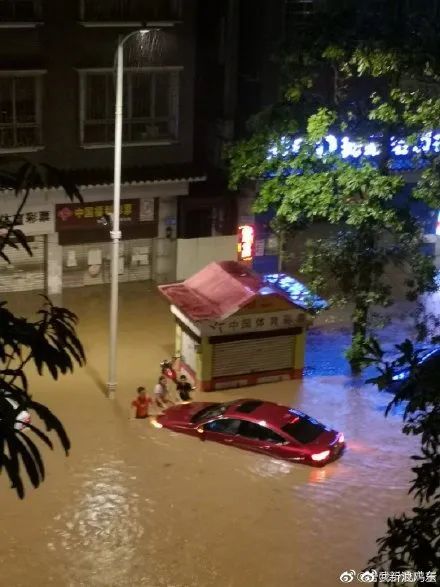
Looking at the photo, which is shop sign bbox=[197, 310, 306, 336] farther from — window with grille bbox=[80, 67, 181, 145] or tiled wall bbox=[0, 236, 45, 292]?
tiled wall bbox=[0, 236, 45, 292]

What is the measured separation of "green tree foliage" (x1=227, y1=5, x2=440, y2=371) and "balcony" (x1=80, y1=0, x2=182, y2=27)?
5374mm

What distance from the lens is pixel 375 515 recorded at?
54.2 feet

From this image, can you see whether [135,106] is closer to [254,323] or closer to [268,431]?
[254,323]

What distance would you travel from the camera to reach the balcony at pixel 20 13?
2341 centimetres

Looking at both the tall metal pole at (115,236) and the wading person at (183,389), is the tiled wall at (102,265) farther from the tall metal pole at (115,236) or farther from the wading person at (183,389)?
the wading person at (183,389)

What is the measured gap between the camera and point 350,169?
66.2 feet

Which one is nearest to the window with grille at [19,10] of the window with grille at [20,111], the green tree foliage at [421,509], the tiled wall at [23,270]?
the window with grille at [20,111]

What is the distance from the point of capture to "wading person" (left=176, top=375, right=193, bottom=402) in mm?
20547

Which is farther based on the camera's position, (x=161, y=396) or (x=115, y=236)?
(x=161, y=396)

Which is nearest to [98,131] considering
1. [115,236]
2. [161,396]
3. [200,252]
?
[200,252]

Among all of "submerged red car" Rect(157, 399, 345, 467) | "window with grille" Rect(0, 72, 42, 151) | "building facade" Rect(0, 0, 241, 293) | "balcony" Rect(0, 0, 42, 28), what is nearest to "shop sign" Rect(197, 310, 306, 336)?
"submerged red car" Rect(157, 399, 345, 467)

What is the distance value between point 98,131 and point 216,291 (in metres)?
6.54

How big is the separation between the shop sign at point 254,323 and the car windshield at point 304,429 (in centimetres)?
314

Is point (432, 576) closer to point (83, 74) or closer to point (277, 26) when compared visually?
point (83, 74)
